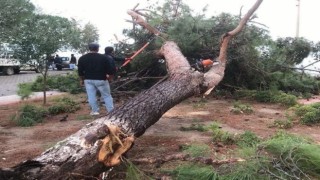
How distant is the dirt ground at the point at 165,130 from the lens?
470cm

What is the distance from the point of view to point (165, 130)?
613cm

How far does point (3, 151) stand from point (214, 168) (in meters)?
2.83

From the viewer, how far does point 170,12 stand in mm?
10172

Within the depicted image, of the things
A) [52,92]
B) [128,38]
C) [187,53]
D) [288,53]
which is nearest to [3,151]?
[187,53]

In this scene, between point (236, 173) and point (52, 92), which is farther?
point (52, 92)

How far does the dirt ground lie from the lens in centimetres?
470

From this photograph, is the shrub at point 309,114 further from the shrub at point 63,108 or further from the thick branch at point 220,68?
the shrub at point 63,108

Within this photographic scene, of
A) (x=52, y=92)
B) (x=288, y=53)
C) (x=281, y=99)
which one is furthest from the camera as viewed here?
(x=288, y=53)

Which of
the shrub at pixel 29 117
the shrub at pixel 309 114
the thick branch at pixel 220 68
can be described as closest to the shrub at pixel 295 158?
the thick branch at pixel 220 68

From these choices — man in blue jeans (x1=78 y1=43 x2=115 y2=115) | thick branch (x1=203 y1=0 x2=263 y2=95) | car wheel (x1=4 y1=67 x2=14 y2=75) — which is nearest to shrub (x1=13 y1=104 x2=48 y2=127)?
man in blue jeans (x1=78 y1=43 x2=115 y2=115)

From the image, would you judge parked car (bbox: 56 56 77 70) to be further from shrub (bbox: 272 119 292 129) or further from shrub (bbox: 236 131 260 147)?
shrub (bbox: 236 131 260 147)

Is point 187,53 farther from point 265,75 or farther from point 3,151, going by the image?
point 3,151

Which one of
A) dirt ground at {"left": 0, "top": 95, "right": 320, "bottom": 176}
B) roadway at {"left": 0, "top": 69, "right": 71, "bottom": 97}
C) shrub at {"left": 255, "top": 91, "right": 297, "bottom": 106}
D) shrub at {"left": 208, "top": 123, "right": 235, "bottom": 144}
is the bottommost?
roadway at {"left": 0, "top": 69, "right": 71, "bottom": 97}

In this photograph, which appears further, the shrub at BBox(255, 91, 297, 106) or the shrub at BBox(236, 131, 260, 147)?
the shrub at BBox(255, 91, 297, 106)
